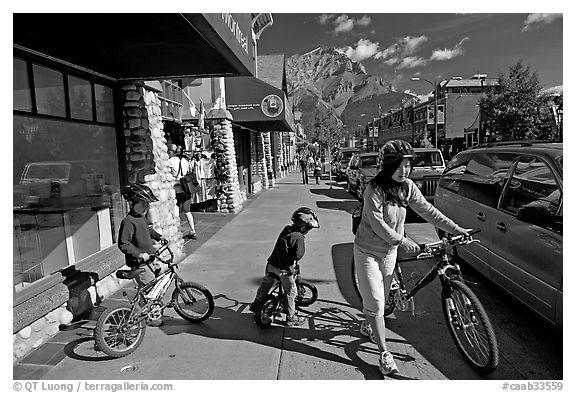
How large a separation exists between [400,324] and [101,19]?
397 cm

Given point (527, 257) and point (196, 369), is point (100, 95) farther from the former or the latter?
point (527, 257)

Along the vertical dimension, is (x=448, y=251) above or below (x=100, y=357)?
above

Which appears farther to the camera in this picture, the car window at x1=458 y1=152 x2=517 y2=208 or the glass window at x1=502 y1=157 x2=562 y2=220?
the car window at x1=458 y1=152 x2=517 y2=208

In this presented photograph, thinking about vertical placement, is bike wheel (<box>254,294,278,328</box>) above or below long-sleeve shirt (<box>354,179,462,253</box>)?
below

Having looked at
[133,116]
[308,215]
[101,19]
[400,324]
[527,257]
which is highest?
[101,19]

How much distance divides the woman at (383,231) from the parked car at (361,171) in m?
10.4

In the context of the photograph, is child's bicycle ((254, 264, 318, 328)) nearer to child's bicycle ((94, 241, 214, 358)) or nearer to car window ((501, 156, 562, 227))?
child's bicycle ((94, 241, 214, 358))

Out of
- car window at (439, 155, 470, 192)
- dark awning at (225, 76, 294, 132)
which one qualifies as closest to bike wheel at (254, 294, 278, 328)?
car window at (439, 155, 470, 192)

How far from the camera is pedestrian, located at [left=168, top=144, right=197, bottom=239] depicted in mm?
8477

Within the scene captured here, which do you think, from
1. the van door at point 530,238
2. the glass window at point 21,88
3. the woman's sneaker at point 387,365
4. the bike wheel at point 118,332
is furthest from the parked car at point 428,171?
the glass window at point 21,88

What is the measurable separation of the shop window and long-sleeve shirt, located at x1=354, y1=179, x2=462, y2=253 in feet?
10.9

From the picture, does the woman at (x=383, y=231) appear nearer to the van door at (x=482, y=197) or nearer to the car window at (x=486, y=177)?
the van door at (x=482, y=197)

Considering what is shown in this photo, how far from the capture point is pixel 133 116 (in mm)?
6316
